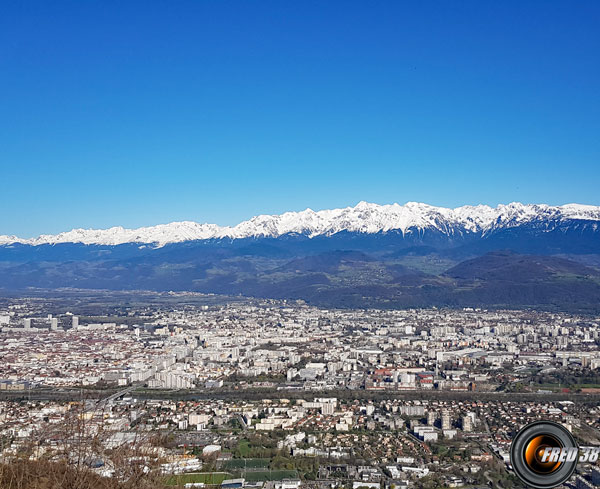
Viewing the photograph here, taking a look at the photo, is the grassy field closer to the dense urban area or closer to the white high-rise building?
the dense urban area

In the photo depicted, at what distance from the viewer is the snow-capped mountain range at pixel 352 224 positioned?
110750mm

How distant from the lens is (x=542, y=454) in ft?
9.84

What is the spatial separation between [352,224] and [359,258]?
39.6 meters

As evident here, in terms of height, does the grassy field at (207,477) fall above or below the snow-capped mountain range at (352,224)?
below

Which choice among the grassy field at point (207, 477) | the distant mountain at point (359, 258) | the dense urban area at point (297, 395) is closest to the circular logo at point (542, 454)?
the dense urban area at point (297, 395)

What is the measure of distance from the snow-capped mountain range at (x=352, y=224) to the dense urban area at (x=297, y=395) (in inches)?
2846

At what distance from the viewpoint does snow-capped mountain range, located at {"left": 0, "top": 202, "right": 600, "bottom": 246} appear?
110750 mm

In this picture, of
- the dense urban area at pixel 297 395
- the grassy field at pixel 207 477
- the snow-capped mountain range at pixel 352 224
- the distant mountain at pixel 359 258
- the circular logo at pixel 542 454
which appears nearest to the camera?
the circular logo at pixel 542 454

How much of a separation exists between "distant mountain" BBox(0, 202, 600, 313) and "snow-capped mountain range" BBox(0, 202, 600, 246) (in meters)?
0.33

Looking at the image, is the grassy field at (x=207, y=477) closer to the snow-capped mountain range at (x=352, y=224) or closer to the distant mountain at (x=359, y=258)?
Result: the distant mountain at (x=359, y=258)

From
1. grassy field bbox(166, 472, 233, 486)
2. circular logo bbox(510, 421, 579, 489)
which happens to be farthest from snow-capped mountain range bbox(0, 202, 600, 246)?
circular logo bbox(510, 421, 579, 489)

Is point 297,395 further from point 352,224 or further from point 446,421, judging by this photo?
point 352,224

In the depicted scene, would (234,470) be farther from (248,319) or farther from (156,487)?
(248,319)

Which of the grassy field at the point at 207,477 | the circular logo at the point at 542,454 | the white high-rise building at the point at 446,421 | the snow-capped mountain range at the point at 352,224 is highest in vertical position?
the snow-capped mountain range at the point at 352,224
